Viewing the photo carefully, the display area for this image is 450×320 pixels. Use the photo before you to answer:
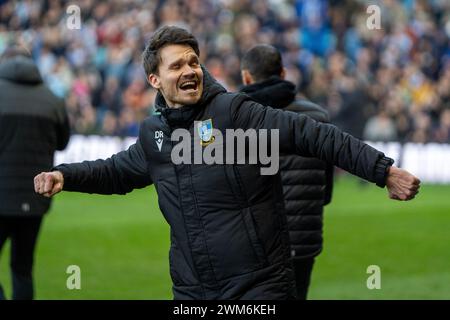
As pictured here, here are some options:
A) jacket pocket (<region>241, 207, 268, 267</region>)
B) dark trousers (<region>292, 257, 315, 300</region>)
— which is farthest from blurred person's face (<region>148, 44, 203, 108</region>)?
dark trousers (<region>292, 257, 315, 300</region>)

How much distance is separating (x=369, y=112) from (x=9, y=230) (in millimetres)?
14628

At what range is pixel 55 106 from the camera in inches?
333

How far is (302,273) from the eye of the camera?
7164 millimetres

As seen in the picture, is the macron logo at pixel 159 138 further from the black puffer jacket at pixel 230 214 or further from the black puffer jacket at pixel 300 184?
the black puffer jacket at pixel 300 184

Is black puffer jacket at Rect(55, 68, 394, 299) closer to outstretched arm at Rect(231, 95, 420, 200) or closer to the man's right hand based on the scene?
outstretched arm at Rect(231, 95, 420, 200)

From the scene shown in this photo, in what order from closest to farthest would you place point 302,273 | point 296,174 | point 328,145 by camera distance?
point 328,145 < point 296,174 < point 302,273

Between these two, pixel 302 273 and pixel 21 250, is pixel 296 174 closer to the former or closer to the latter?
pixel 302 273

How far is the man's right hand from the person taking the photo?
533 cm

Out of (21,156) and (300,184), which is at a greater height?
(21,156)

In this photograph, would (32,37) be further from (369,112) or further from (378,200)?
(378,200)

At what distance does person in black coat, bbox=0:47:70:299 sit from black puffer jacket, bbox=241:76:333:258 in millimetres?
2214

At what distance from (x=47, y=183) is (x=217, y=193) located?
0.88 meters

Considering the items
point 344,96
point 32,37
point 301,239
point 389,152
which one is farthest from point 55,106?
point 32,37

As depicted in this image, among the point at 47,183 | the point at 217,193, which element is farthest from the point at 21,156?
the point at 217,193
